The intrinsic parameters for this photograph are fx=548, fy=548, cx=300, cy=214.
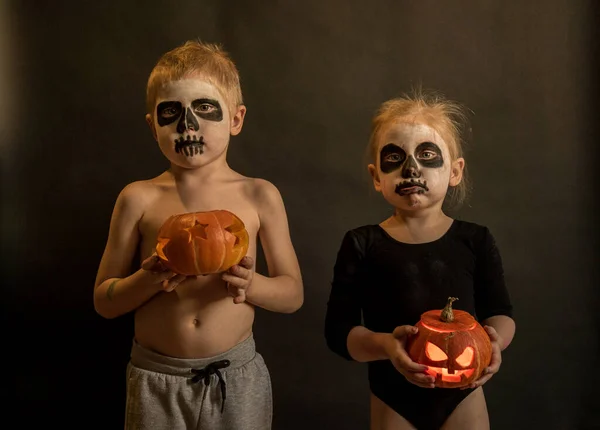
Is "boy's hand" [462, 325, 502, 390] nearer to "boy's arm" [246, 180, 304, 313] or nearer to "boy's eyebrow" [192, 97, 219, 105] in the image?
"boy's arm" [246, 180, 304, 313]

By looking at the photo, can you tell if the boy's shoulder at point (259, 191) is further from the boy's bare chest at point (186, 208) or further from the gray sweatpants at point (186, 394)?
the gray sweatpants at point (186, 394)

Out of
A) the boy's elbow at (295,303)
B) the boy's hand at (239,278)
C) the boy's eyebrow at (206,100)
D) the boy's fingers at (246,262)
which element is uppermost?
the boy's eyebrow at (206,100)

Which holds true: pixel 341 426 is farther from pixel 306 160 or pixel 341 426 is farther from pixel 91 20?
pixel 91 20

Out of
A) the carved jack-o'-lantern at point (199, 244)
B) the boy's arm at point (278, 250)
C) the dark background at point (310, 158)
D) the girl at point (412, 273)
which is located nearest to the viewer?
the carved jack-o'-lantern at point (199, 244)

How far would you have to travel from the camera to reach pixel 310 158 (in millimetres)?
1746

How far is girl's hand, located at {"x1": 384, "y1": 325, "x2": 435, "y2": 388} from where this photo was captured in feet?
3.68

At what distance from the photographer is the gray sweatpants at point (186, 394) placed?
1284 millimetres

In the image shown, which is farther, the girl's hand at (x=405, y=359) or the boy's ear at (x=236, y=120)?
the boy's ear at (x=236, y=120)

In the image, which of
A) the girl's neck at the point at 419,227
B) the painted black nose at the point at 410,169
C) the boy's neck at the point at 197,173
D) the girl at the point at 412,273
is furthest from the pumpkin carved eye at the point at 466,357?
the boy's neck at the point at 197,173

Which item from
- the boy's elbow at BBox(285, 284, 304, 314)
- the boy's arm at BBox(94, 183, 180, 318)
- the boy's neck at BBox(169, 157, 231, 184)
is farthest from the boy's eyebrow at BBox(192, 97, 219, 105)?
the boy's elbow at BBox(285, 284, 304, 314)

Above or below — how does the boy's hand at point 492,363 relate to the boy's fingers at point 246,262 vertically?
below

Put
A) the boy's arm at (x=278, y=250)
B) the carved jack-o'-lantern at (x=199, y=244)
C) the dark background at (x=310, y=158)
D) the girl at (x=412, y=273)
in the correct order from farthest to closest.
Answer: the dark background at (x=310, y=158) → the boy's arm at (x=278, y=250) → the girl at (x=412, y=273) → the carved jack-o'-lantern at (x=199, y=244)

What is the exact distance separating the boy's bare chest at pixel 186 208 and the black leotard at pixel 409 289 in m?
0.26

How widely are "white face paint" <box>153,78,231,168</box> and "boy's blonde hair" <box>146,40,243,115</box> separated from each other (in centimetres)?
2
